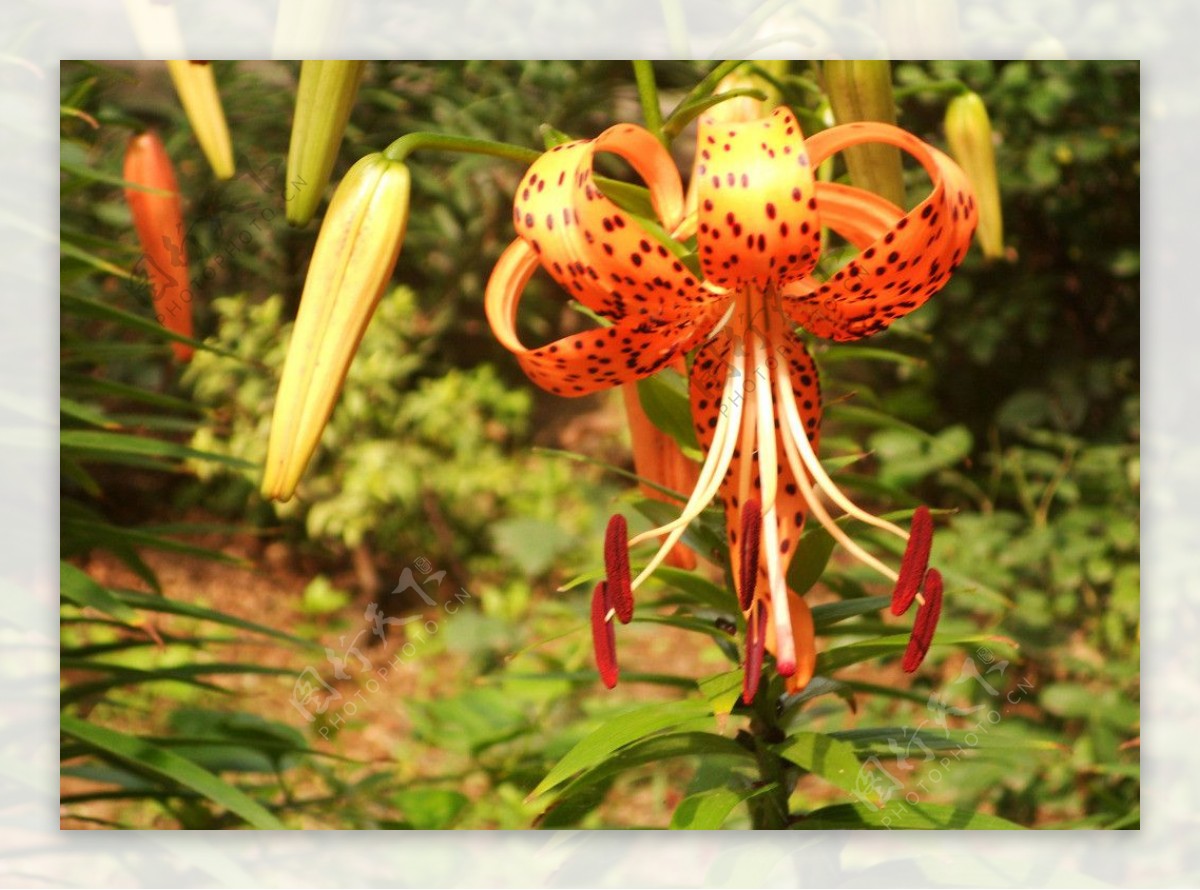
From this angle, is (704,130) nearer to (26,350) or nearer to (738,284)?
(738,284)

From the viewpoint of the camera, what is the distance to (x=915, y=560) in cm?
77

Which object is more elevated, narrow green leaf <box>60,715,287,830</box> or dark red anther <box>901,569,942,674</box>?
dark red anther <box>901,569,942,674</box>

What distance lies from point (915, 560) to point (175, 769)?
59 cm

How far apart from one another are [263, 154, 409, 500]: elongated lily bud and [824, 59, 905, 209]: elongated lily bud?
0.27m

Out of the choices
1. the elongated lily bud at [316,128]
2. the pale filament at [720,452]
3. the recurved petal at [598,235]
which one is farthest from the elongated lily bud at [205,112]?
the pale filament at [720,452]

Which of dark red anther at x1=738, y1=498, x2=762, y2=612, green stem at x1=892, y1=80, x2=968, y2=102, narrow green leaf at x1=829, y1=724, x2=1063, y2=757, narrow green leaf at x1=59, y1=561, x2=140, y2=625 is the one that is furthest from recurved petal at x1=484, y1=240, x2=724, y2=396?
narrow green leaf at x1=59, y1=561, x2=140, y2=625

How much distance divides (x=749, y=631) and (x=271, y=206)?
89cm

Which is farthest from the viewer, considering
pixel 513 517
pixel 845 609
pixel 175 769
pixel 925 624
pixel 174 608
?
pixel 513 517

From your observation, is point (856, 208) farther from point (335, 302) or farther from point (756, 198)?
point (335, 302)

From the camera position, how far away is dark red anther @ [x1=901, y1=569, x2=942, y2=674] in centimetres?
76

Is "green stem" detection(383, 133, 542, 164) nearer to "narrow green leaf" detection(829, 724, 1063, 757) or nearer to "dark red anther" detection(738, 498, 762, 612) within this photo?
"dark red anther" detection(738, 498, 762, 612)

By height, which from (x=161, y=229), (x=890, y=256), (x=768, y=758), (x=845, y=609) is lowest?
(x=768, y=758)

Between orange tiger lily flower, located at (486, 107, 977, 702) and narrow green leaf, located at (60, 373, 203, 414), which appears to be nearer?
orange tiger lily flower, located at (486, 107, 977, 702)

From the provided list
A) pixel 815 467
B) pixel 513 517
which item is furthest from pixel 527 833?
pixel 513 517
